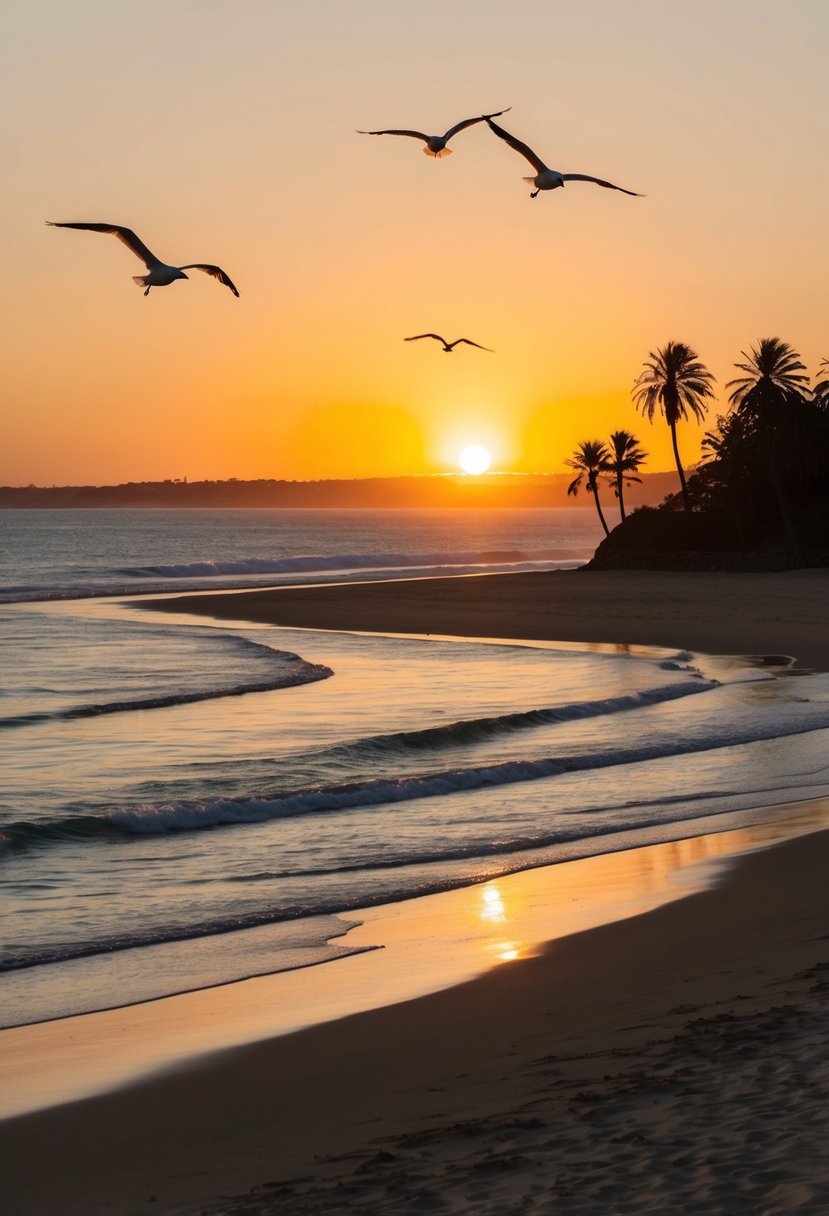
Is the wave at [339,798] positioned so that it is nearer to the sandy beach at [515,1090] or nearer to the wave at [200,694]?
the sandy beach at [515,1090]

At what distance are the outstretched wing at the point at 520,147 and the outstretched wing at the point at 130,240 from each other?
402cm

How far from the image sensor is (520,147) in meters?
15.7

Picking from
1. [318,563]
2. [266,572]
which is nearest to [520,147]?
[266,572]

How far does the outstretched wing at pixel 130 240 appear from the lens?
47.7 ft

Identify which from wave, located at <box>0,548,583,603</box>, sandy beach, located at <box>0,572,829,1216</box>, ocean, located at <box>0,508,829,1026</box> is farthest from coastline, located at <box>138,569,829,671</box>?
sandy beach, located at <box>0,572,829,1216</box>

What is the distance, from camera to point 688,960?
8469 millimetres

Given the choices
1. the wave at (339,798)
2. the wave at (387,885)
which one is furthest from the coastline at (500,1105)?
the wave at (339,798)

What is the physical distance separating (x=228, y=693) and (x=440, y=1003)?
16.9m

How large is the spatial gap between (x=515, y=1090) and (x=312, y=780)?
10062 millimetres

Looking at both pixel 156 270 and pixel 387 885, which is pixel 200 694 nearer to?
pixel 156 270

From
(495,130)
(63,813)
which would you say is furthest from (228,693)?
(495,130)

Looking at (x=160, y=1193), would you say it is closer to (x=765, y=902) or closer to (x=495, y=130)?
(x=765, y=902)

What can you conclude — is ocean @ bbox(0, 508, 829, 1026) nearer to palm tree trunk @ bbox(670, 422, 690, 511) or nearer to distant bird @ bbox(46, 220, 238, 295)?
distant bird @ bbox(46, 220, 238, 295)

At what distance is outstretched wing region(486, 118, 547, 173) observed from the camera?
15212 mm
